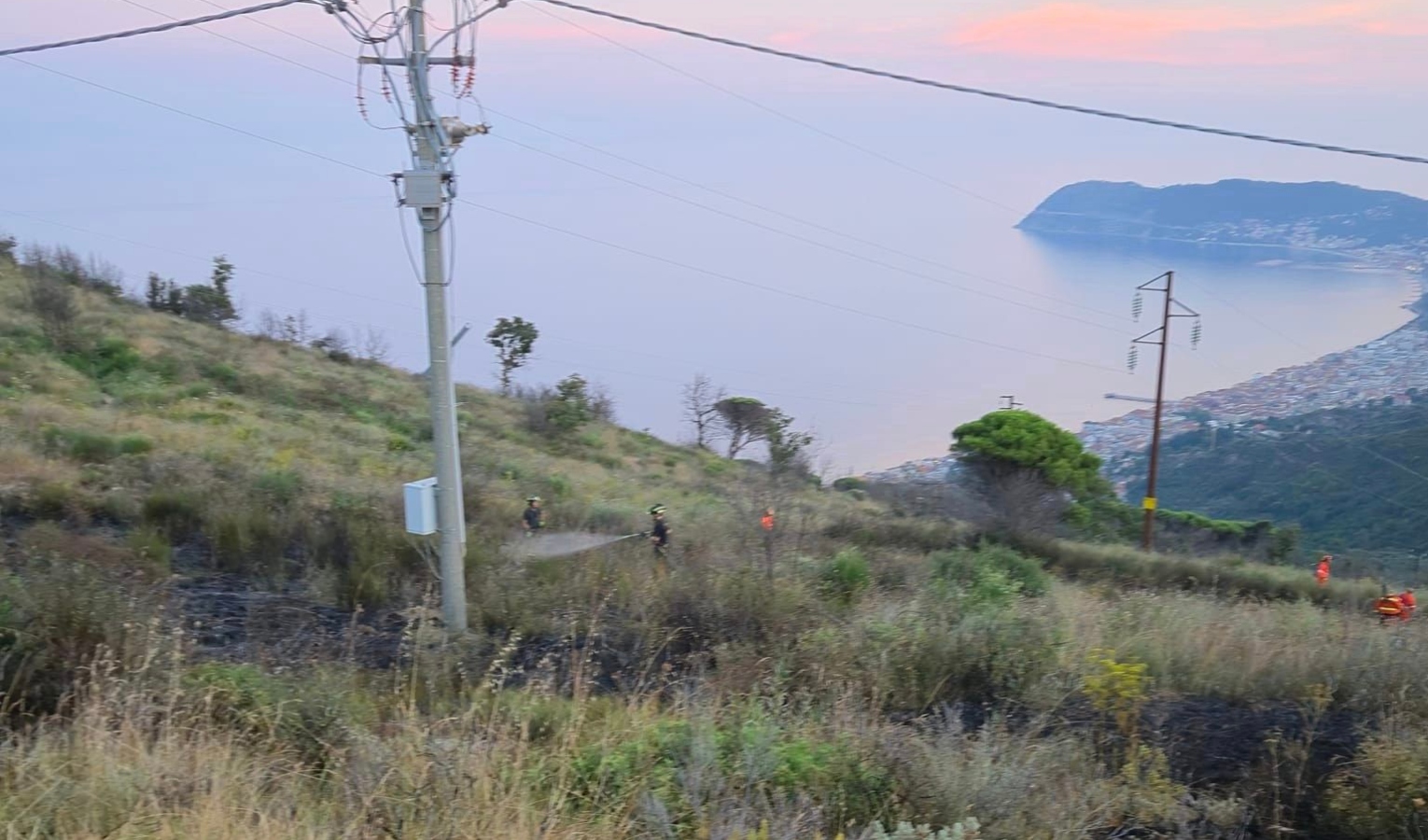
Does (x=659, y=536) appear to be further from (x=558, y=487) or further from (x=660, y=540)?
(x=558, y=487)

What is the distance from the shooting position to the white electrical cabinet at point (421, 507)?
855 centimetres

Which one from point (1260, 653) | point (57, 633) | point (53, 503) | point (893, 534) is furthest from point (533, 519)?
point (893, 534)

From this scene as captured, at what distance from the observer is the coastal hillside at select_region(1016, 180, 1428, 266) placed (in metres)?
63.1

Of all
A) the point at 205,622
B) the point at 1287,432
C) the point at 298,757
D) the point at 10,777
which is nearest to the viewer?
the point at 10,777

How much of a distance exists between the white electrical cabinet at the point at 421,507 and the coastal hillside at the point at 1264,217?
63.5 m

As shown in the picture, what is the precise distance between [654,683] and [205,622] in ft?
12.2

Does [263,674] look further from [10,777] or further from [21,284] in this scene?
[21,284]

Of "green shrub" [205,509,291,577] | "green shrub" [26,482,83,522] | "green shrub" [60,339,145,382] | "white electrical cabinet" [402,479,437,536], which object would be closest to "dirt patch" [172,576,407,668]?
"green shrub" [205,509,291,577]

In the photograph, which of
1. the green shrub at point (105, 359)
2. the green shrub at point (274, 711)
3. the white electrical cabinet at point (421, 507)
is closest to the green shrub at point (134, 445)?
the white electrical cabinet at point (421, 507)

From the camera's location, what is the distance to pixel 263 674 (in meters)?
5.56

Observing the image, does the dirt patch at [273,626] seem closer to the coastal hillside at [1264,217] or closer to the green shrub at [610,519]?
the green shrub at [610,519]

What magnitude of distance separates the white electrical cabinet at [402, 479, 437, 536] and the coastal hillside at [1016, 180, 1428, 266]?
63.5 meters

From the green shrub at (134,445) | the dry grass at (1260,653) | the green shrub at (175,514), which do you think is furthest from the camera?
the green shrub at (134,445)

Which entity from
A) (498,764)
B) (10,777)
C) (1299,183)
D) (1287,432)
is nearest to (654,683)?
(498,764)
